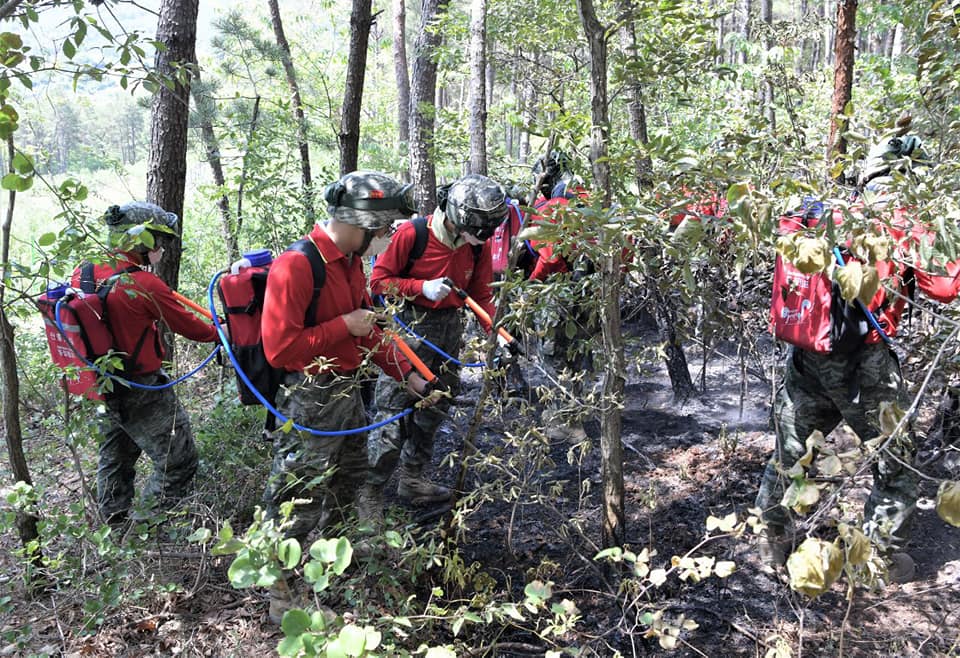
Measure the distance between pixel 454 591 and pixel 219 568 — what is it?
143cm

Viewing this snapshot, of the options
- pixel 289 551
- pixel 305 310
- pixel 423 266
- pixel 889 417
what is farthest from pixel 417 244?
pixel 889 417

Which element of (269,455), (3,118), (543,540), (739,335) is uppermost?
(3,118)

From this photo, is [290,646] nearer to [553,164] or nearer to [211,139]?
[553,164]

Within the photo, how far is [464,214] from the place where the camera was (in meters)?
4.00

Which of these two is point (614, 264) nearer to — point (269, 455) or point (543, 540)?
point (543, 540)

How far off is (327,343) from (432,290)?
123 cm

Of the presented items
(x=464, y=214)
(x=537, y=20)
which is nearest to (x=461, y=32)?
(x=537, y=20)

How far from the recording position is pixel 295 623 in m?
1.51

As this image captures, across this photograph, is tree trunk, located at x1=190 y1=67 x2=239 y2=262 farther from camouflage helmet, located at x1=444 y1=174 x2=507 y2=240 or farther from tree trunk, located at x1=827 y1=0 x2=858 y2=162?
tree trunk, located at x1=827 y1=0 x2=858 y2=162

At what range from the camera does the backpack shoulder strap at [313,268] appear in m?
3.06

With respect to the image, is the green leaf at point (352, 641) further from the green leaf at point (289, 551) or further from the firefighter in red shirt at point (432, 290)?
the firefighter in red shirt at point (432, 290)

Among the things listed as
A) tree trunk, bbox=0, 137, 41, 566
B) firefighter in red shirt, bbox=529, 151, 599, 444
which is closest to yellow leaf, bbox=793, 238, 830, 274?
firefighter in red shirt, bbox=529, 151, 599, 444

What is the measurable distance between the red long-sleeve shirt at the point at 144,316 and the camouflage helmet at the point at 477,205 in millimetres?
1793

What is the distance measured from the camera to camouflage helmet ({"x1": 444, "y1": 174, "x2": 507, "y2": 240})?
3.94 meters
